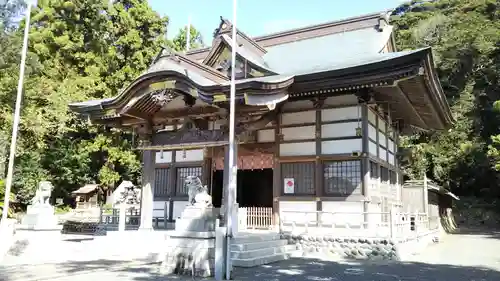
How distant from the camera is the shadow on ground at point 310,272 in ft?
25.2

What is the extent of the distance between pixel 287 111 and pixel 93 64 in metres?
19.6

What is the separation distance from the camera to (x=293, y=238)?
1171cm

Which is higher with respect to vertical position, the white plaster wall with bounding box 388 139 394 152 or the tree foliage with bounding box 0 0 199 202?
the tree foliage with bounding box 0 0 199 202

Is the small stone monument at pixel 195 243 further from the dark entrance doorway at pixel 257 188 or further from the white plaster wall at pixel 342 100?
the dark entrance doorway at pixel 257 188

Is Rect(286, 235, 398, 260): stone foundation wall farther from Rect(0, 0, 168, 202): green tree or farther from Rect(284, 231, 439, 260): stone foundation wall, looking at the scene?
Rect(0, 0, 168, 202): green tree

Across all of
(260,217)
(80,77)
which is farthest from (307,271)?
(80,77)

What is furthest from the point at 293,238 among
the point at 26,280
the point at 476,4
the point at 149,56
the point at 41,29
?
the point at 476,4

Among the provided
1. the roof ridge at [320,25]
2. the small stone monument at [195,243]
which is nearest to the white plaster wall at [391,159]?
the roof ridge at [320,25]

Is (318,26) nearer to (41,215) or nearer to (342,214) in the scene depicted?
(342,214)

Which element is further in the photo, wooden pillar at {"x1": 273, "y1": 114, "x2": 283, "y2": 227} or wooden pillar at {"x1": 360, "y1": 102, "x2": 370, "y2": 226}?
wooden pillar at {"x1": 273, "y1": 114, "x2": 283, "y2": 227}

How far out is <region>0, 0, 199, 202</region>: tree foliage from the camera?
82.7 feet

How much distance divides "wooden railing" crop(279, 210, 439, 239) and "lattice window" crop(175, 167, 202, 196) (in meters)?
3.78

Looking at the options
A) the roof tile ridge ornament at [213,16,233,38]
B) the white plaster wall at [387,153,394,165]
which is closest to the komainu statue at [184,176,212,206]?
the roof tile ridge ornament at [213,16,233,38]

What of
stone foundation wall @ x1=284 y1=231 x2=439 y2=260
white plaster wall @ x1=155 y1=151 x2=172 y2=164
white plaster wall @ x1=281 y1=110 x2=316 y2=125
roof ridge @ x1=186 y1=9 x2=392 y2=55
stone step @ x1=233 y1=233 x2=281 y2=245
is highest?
roof ridge @ x1=186 y1=9 x2=392 y2=55
